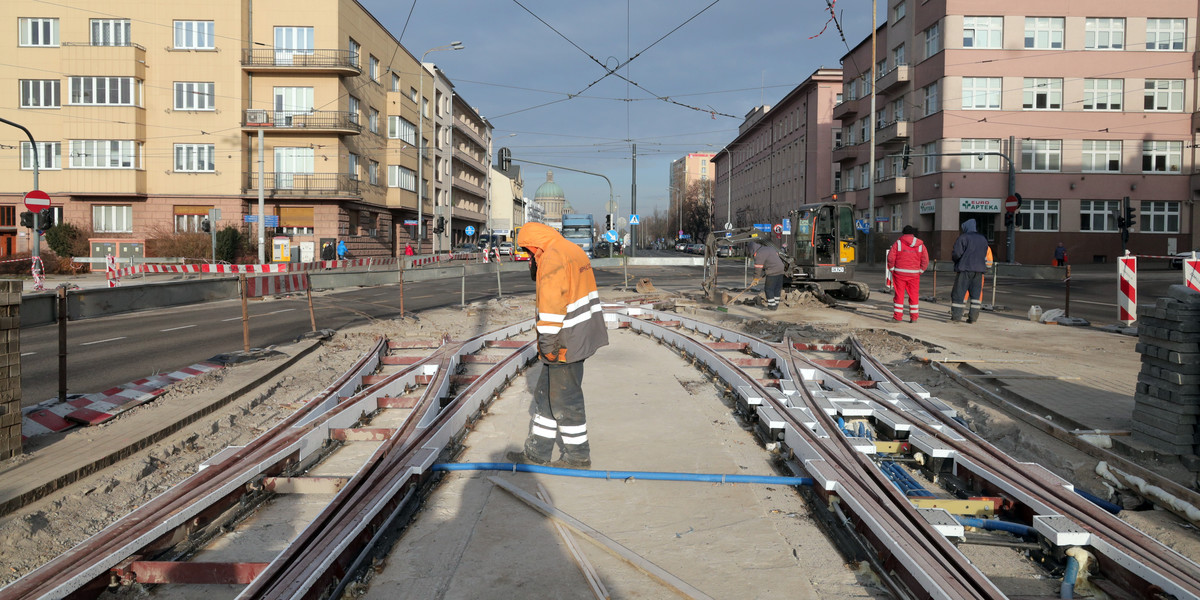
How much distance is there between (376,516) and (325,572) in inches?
30.1

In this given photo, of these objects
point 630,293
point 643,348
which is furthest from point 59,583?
point 630,293

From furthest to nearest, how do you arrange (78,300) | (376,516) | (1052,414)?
1. (78,300)
2. (1052,414)
3. (376,516)

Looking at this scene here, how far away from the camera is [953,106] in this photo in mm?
42656

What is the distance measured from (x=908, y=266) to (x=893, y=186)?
35530mm

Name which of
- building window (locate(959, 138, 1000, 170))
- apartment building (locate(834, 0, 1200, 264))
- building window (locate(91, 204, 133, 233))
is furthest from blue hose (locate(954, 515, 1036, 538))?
building window (locate(91, 204, 133, 233))

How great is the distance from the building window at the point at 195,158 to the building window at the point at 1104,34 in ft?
161

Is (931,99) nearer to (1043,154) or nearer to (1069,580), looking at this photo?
(1043,154)

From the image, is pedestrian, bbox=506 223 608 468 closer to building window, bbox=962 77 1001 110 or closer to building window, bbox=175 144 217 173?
building window, bbox=175 144 217 173

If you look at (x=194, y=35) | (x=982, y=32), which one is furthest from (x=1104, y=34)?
(x=194, y=35)

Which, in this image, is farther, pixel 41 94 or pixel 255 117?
pixel 255 117

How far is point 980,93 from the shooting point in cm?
4266

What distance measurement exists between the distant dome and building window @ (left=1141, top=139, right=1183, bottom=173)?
101 meters

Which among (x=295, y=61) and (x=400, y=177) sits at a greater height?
(x=295, y=61)

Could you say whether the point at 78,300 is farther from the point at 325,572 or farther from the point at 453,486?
the point at 325,572
